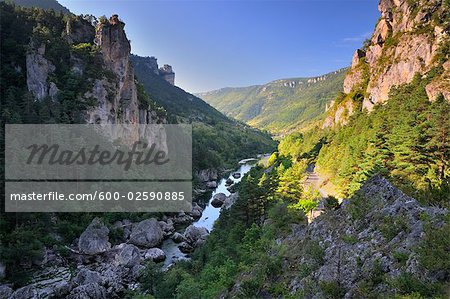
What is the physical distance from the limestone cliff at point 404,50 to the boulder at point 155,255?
39833 mm

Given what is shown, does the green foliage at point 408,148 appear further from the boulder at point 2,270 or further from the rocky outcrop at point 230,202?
the boulder at point 2,270

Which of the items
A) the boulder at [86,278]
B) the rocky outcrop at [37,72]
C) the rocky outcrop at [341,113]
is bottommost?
the boulder at [86,278]

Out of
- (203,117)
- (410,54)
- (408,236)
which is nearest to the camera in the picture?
(408,236)

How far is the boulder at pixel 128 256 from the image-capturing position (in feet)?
111

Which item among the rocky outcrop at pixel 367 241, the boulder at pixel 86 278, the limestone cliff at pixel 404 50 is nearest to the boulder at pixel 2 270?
the boulder at pixel 86 278

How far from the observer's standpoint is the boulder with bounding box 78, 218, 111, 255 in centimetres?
3591

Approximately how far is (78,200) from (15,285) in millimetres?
17175

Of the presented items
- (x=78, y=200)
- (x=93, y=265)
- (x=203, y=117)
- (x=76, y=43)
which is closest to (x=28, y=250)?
(x=93, y=265)

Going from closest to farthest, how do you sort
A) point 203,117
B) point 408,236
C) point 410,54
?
point 408,236 < point 410,54 < point 203,117

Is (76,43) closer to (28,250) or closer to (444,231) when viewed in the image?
(28,250)

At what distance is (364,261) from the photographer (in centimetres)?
990

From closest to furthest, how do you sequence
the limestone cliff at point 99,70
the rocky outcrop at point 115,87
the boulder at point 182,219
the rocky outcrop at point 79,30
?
the boulder at point 182,219
the limestone cliff at point 99,70
the rocky outcrop at point 115,87
the rocky outcrop at point 79,30

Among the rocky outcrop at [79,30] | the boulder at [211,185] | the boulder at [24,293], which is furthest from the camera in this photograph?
the boulder at [211,185]

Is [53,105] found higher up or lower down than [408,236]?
higher up
